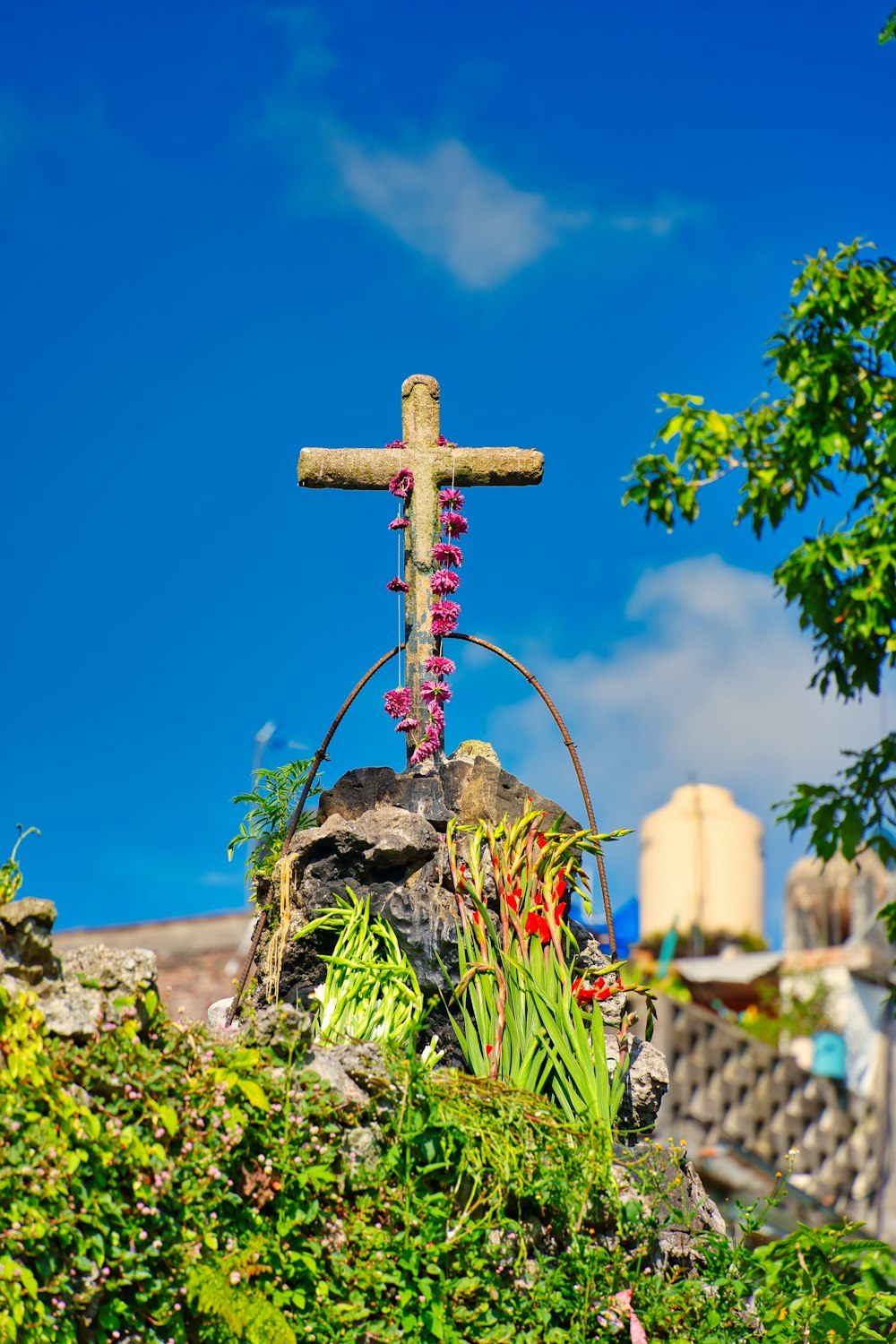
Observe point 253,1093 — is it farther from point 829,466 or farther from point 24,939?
point 829,466

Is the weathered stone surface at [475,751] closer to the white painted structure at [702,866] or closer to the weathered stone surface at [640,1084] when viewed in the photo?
the weathered stone surface at [640,1084]

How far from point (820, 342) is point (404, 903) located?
4.56 m

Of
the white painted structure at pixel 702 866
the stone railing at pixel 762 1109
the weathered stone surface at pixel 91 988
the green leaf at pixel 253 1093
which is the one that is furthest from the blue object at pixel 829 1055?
the weathered stone surface at pixel 91 988

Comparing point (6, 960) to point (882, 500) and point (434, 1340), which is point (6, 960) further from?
point (882, 500)

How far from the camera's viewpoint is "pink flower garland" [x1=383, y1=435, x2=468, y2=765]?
18.7 ft

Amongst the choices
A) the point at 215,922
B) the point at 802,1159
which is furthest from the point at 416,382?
the point at 215,922

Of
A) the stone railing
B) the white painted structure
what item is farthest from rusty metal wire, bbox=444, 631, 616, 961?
the white painted structure

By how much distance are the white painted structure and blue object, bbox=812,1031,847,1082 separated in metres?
6.85

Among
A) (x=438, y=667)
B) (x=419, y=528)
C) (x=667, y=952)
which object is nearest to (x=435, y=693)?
(x=438, y=667)

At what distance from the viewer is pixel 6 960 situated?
12.1 feet

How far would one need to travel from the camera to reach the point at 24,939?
12.2 ft

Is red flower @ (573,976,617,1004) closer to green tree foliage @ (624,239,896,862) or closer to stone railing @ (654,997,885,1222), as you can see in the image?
green tree foliage @ (624,239,896,862)

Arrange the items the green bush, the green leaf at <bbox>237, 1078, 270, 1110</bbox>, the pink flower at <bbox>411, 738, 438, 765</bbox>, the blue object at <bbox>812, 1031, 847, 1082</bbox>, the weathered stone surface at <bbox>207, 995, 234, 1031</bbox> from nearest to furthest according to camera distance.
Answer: the green bush, the green leaf at <bbox>237, 1078, 270, 1110</bbox>, the weathered stone surface at <bbox>207, 995, 234, 1031</bbox>, the pink flower at <bbox>411, 738, 438, 765</bbox>, the blue object at <bbox>812, 1031, 847, 1082</bbox>

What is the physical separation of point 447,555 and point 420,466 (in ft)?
1.41
